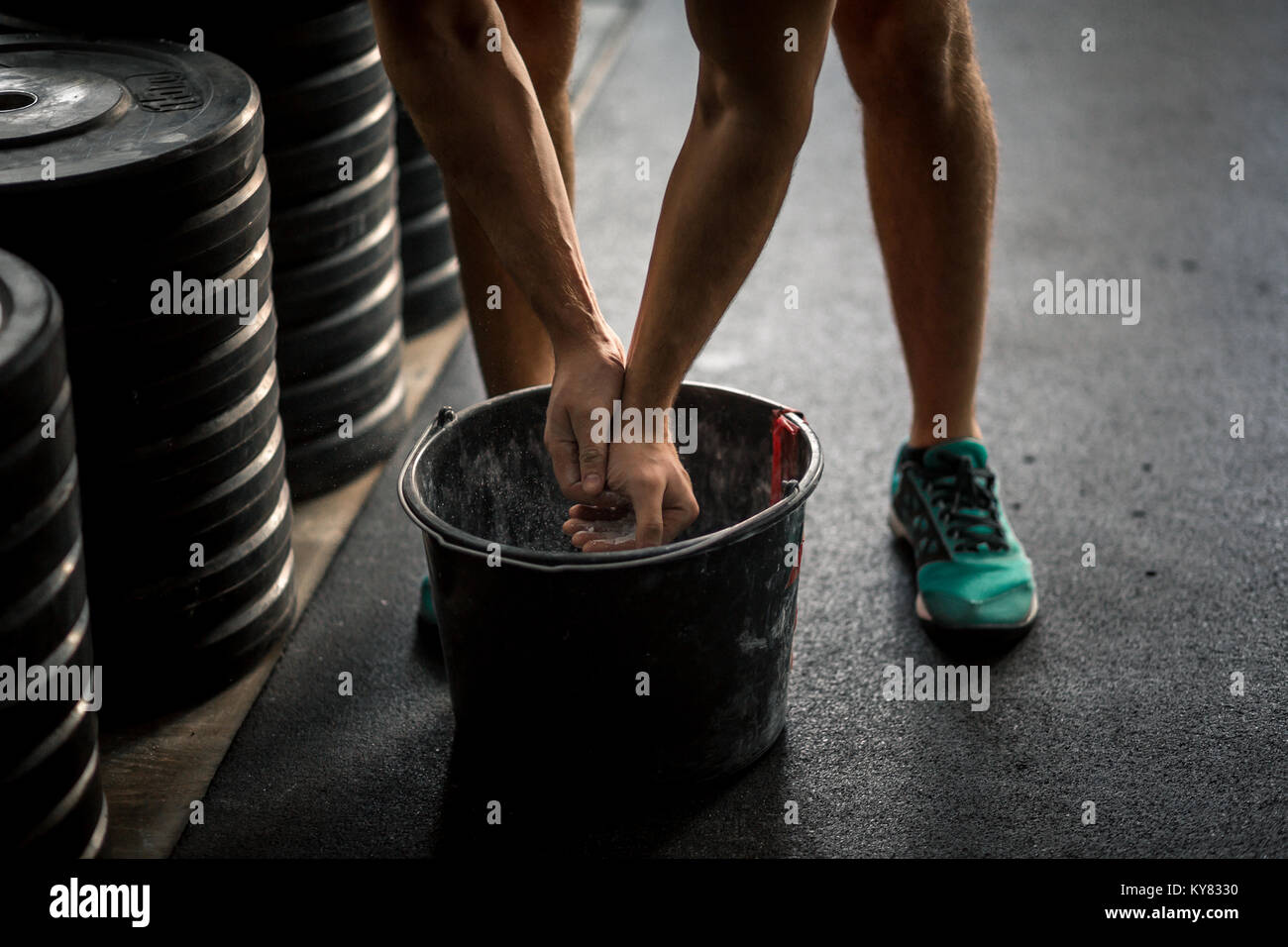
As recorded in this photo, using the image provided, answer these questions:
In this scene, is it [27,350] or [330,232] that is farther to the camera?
[330,232]

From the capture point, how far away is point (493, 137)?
4.23 ft

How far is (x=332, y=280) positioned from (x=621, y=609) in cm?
82

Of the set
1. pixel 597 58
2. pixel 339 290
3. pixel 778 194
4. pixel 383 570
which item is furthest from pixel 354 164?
pixel 597 58

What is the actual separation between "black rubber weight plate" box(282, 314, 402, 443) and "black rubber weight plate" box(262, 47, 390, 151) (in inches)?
13.1

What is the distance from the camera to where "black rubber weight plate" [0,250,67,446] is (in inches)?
36.9

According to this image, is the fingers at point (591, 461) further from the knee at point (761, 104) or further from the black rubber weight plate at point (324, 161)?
the black rubber weight plate at point (324, 161)

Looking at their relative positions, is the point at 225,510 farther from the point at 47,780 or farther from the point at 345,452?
the point at 345,452

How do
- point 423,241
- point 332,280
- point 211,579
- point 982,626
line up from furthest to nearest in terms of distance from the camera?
1. point 423,241
2. point 332,280
3. point 982,626
4. point 211,579

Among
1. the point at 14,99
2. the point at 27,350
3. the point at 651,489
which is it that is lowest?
the point at 651,489

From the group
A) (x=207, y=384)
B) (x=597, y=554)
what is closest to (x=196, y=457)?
(x=207, y=384)

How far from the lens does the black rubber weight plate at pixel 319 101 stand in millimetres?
1660

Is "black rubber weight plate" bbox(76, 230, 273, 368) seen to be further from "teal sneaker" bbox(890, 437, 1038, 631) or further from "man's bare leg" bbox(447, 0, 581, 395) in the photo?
"teal sneaker" bbox(890, 437, 1038, 631)

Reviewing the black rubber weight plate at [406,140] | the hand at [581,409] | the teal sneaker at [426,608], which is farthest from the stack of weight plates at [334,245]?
the hand at [581,409]

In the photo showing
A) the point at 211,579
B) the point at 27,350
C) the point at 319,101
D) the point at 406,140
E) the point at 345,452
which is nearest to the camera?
the point at 27,350
